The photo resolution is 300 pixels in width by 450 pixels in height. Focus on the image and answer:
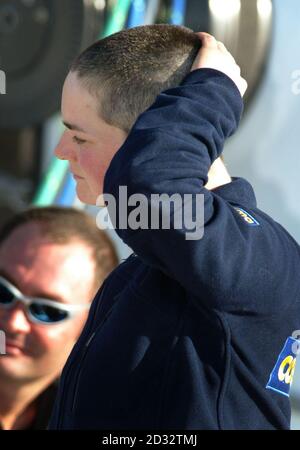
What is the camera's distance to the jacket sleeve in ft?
4.20

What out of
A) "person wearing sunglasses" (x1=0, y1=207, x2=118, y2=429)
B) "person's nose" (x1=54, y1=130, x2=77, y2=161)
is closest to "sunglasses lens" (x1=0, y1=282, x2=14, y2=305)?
"person wearing sunglasses" (x1=0, y1=207, x2=118, y2=429)

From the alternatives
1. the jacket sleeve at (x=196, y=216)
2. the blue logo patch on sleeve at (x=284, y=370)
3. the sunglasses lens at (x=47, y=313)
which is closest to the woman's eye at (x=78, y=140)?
the jacket sleeve at (x=196, y=216)

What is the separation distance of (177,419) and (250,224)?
0.28m

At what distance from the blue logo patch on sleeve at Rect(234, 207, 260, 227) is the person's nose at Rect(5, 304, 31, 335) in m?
1.06

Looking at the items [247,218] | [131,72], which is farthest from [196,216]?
[131,72]

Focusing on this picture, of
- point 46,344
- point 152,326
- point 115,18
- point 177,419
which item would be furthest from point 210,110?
point 115,18

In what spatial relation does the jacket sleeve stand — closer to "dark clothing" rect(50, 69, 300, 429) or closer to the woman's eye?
"dark clothing" rect(50, 69, 300, 429)

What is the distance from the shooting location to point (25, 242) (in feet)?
8.16

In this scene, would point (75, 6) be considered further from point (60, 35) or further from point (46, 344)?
point (46, 344)

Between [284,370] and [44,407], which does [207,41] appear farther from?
[44,407]

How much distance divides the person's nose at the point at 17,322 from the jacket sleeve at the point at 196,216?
105 cm

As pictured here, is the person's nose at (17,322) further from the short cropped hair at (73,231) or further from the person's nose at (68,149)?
the person's nose at (68,149)

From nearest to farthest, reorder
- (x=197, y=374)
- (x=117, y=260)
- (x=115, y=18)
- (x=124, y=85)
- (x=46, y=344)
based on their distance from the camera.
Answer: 1. (x=197, y=374)
2. (x=124, y=85)
3. (x=46, y=344)
4. (x=117, y=260)
5. (x=115, y=18)

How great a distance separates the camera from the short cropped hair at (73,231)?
250 centimetres
